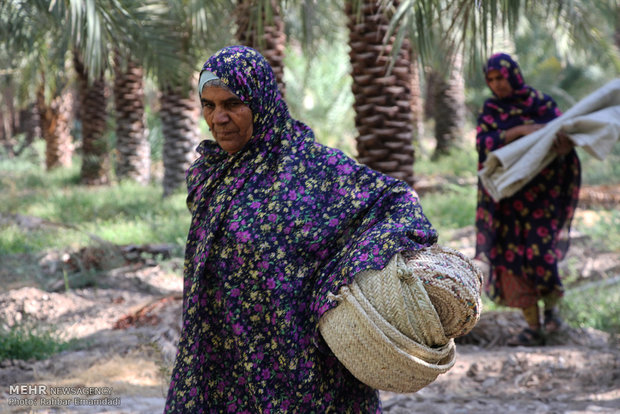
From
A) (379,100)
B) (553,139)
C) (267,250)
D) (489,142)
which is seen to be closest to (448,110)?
(379,100)

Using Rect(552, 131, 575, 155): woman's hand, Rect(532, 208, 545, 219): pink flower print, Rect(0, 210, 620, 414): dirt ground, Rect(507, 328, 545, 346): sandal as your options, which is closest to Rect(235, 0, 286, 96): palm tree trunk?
Rect(0, 210, 620, 414): dirt ground

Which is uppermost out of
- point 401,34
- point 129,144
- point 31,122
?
point 401,34

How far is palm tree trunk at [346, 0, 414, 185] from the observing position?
6484 mm

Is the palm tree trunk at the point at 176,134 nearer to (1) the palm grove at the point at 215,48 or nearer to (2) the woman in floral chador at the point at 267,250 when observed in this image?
(1) the palm grove at the point at 215,48

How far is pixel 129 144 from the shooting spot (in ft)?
41.7

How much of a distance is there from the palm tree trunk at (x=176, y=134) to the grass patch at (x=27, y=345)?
661 centimetres

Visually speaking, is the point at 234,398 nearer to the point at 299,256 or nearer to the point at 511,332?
the point at 299,256

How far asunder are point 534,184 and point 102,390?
3072 millimetres

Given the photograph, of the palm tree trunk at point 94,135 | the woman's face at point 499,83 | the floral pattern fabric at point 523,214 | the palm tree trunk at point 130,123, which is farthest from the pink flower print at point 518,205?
the palm tree trunk at point 94,135

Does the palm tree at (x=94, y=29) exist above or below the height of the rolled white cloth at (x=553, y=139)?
above

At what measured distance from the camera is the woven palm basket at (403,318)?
73.4 inches

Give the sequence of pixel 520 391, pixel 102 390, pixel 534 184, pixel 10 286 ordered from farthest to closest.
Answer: pixel 10 286
pixel 534 184
pixel 520 391
pixel 102 390

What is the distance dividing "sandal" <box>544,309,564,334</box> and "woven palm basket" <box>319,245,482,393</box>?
10.6ft

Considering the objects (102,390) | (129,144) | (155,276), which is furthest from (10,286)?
(129,144)
